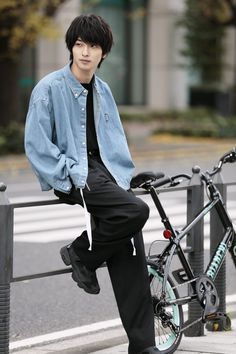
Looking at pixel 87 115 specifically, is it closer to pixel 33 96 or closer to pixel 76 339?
pixel 33 96

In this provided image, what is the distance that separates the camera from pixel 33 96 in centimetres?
541

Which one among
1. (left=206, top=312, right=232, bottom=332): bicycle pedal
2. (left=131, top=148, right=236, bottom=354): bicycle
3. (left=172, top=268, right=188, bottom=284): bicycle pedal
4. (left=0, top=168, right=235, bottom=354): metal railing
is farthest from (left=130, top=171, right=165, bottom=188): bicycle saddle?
(left=206, top=312, right=232, bottom=332): bicycle pedal

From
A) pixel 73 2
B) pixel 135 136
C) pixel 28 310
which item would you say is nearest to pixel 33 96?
pixel 28 310

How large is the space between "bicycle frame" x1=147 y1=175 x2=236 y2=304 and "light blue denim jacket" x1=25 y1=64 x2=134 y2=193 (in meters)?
0.45

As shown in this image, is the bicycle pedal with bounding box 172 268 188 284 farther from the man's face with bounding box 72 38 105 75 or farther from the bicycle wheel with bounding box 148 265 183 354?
the man's face with bounding box 72 38 105 75

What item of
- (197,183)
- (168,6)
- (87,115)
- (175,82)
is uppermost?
(87,115)

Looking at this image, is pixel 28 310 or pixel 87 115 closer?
pixel 87 115

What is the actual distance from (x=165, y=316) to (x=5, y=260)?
1032 millimetres

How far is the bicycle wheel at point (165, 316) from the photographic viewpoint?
583 cm

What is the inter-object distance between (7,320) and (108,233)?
738 millimetres

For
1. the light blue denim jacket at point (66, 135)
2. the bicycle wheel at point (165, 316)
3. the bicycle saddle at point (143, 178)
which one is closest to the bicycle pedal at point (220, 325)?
the bicycle wheel at point (165, 316)

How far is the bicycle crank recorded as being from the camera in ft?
19.5

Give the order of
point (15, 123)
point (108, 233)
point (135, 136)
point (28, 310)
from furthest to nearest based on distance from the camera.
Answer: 1. point (135, 136)
2. point (15, 123)
3. point (28, 310)
4. point (108, 233)

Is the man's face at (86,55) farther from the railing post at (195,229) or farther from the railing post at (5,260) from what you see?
the railing post at (195,229)
